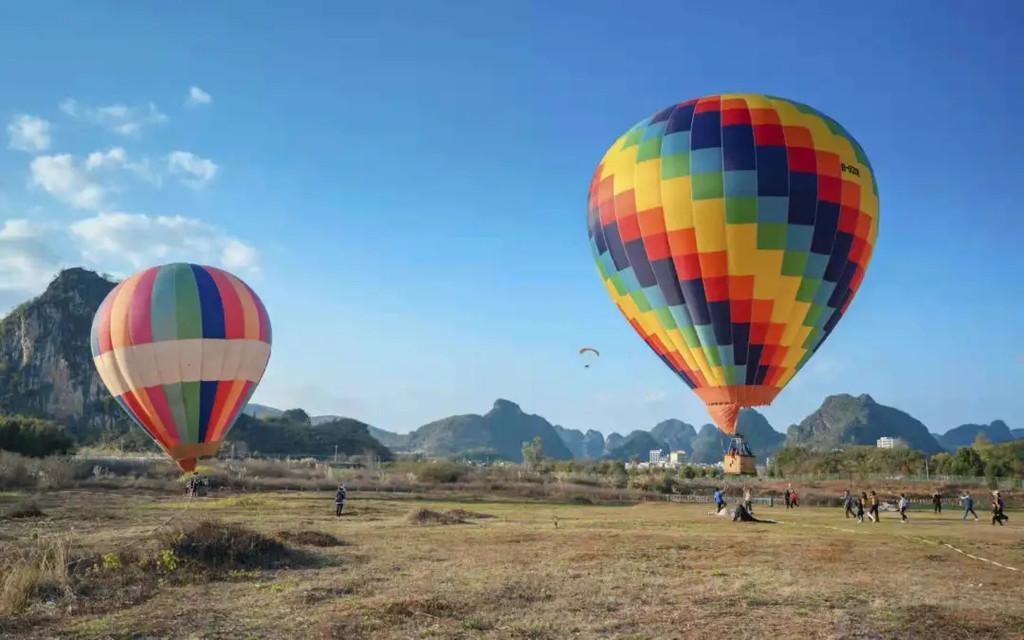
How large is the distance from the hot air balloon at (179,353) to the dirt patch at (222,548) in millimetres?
17251

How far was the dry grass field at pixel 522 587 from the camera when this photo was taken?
34.2 ft

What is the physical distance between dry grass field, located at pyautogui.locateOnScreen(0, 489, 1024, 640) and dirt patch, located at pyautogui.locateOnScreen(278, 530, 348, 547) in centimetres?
7

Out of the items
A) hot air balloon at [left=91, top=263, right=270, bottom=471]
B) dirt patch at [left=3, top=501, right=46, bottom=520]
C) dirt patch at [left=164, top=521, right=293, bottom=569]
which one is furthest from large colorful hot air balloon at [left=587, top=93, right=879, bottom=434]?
dirt patch at [left=3, top=501, right=46, bottom=520]

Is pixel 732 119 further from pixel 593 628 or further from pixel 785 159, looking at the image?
pixel 593 628

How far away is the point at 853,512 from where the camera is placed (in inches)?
1517

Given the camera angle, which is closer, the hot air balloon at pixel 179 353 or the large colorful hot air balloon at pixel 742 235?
the large colorful hot air balloon at pixel 742 235

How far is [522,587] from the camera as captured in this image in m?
13.6

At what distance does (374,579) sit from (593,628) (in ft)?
18.4

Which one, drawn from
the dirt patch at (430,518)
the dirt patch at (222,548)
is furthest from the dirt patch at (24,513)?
the dirt patch at (222,548)

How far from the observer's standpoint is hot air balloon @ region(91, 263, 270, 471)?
32500 mm

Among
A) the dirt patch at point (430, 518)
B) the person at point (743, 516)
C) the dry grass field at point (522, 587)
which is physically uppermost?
the dry grass field at point (522, 587)

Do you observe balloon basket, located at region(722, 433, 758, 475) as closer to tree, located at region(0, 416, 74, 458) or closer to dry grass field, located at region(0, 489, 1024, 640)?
dry grass field, located at region(0, 489, 1024, 640)

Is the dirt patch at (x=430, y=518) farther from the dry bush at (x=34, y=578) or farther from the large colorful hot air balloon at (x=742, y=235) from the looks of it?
the dry bush at (x=34, y=578)

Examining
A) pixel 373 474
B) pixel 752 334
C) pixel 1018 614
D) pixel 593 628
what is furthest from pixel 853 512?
pixel 373 474
